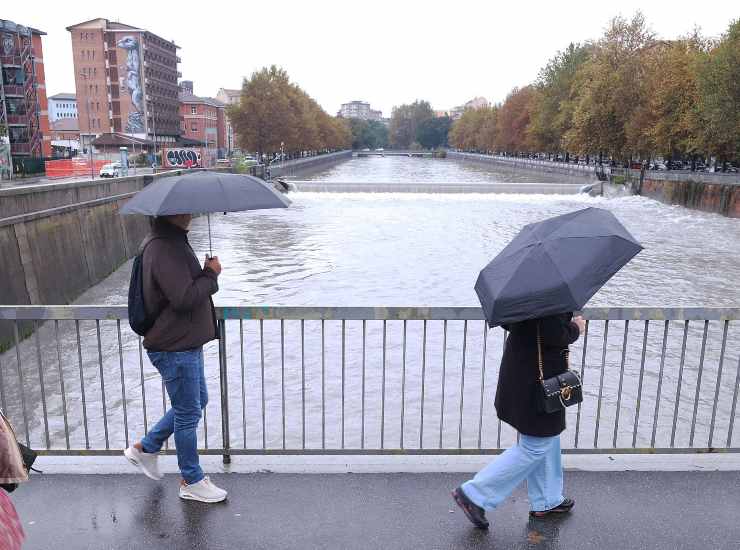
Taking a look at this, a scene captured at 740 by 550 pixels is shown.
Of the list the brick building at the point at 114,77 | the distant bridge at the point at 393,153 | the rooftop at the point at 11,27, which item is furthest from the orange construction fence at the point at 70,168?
the distant bridge at the point at 393,153

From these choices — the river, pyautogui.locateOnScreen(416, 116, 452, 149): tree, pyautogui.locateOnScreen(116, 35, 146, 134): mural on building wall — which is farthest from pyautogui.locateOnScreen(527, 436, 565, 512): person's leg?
pyautogui.locateOnScreen(416, 116, 452, 149): tree

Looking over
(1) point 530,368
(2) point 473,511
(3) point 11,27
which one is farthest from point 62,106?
(1) point 530,368

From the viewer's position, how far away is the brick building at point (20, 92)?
63625 millimetres

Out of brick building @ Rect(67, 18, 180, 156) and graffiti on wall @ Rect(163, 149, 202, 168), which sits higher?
brick building @ Rect(67, 18, 180, 156)

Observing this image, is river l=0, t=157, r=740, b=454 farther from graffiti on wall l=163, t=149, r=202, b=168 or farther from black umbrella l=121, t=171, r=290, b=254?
graffiti on wall l=163, t=149, r=202, b=168

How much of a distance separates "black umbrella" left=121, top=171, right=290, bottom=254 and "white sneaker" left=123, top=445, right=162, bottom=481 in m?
1.47

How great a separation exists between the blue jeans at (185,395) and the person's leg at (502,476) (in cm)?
158

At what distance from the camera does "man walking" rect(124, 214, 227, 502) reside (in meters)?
3.58

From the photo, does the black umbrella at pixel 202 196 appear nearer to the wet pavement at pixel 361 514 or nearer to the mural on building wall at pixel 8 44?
the wet pavement at pixel 361 514

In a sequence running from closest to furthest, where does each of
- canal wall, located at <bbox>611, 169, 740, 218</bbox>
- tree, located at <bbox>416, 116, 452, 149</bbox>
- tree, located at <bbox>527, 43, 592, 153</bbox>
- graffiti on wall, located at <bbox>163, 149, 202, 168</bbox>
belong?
canal wall, located at <bbox>611, 169, 740, 218</bbox>
graffiti on wall, located at <bbox>163, 149, 202, 168</bbox>
tree, located at <bbox>527, 43, 592, 153</bbox>
tree, located at <bbox>416, 116, 452, 149</bbox>

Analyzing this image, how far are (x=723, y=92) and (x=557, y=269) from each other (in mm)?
34454

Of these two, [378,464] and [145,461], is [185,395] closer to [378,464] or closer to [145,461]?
[145,461]

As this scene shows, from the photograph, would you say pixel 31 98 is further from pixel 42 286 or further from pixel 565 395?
pixel 565 395

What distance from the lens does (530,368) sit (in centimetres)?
343
